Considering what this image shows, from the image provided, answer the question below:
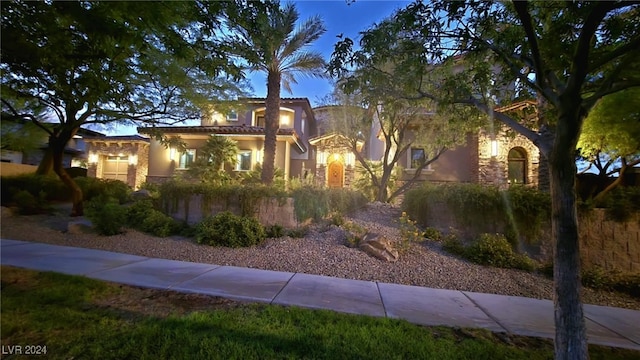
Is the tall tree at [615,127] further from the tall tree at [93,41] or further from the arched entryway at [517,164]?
the tall tree at [93,41]

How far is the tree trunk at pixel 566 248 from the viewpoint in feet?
7.84

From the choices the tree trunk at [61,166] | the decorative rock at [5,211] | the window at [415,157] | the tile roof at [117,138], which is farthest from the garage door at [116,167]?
the window at [415,157]

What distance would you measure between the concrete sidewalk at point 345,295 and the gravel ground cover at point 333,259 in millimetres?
420

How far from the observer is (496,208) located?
7.34 m

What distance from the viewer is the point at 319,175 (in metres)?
17.0

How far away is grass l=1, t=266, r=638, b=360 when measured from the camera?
2484mm

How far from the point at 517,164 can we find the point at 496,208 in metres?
10.1

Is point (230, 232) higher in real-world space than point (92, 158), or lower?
lower

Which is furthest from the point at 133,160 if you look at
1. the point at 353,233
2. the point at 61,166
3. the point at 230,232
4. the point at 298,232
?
the point at 353,233

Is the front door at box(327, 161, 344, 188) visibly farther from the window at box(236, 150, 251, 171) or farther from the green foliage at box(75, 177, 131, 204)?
the green foliage at box(75, 177, 131, 204)

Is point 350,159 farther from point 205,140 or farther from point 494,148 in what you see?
point 205,140

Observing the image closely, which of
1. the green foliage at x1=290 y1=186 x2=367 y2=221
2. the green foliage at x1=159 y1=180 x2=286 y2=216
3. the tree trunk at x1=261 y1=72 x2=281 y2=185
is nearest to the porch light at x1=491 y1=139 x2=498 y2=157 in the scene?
the green foliage at x1=290 y1=186 x2=367 y2=221

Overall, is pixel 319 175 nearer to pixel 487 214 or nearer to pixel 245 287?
pixel 487 214

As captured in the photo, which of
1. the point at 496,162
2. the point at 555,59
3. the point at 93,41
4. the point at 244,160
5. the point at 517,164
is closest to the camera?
the point at 555,59
